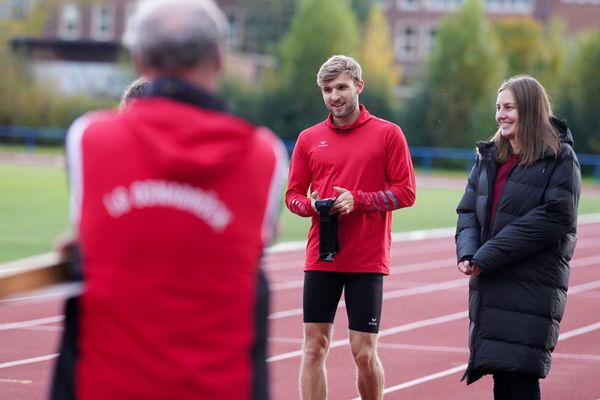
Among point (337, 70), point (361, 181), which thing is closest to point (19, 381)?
point (361, 181)

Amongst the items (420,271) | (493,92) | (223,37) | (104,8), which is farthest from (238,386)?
(104,8)

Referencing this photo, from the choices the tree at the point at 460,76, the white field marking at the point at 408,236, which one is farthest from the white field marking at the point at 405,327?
→ the tree at the point at 460,76

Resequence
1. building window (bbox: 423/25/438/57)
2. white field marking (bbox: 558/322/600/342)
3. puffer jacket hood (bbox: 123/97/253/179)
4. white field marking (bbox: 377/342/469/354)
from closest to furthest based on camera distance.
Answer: puffer jacket hood (bbox: 123/97/253/179)
white field marking (bbox: 377/342/469/354)
white field marking (bbox: 558/322/600/342)
building window (bbox: 423/25/438/57)

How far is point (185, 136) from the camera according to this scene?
9.41 feet

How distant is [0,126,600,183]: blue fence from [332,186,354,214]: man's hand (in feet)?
125

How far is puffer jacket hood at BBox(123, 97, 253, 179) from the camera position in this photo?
2.82m

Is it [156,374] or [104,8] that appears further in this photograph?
[104,8]

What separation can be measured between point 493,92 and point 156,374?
51.7m

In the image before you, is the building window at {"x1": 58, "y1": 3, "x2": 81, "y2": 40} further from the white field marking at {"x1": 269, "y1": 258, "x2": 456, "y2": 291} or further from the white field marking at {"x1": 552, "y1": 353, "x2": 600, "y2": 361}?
the white field marking at {"x1": 552, "y1": 353, "x2": 600, "y2": 361}

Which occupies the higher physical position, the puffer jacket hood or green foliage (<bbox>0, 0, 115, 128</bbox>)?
the puffer jacket hood

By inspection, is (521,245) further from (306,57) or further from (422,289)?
(306,57)

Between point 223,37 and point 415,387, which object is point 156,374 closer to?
point 223,37

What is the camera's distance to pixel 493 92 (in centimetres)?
5353

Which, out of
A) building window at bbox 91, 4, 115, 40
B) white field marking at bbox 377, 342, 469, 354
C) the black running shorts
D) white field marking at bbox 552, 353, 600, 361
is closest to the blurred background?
building window at bbox 91, 4, 115, 40
